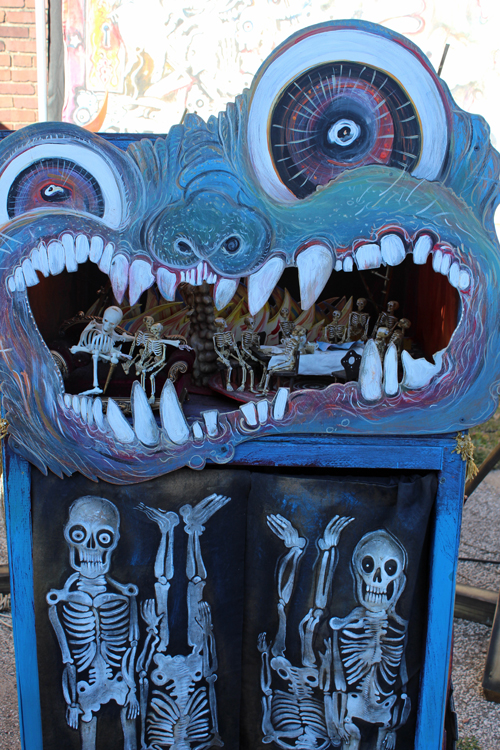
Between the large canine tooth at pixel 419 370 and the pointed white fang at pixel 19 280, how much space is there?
1137mm

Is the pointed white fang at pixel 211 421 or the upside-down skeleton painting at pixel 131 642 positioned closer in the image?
the pointed white fang at pixel 211 421

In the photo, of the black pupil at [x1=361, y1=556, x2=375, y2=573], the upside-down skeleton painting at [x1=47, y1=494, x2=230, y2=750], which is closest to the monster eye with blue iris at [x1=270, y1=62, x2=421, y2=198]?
the upside-down skeleton painting at [x1=47, y1=494, x2=230, y2=750]

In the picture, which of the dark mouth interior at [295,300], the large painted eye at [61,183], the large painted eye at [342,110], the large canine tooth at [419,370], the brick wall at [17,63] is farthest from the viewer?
the brick wall at [17,63]

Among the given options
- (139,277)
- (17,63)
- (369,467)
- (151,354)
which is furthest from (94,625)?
(17,63)

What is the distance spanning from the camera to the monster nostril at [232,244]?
1595 mm

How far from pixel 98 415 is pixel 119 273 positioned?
17.6 inches

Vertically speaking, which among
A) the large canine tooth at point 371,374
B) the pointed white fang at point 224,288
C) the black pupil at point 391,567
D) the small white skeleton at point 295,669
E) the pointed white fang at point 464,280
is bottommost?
the small white skeleton at point 295,669

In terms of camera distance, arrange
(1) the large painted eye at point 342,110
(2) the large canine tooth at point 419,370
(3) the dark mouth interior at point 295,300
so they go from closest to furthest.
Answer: (1) the large painted eye at point 342,110 → (2) the large canine tooth at point 419,370 → (3) the dark mouth interior at point 295,300

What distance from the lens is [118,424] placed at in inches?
69.2

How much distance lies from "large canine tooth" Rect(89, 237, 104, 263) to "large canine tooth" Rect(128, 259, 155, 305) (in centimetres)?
10

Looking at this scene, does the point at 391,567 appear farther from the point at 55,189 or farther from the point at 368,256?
the point at 55,189

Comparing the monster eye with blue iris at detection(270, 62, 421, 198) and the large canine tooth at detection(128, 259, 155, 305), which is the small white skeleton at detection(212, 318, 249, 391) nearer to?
the large canine tooth at detection(128, 259, 155, 305)

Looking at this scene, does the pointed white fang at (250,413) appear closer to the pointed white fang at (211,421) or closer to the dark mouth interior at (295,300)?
the pointed white fang at (211,421)

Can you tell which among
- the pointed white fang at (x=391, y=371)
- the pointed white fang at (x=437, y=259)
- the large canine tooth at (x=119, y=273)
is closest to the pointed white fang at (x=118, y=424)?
the large canine tooth at (x=119, y=273)
